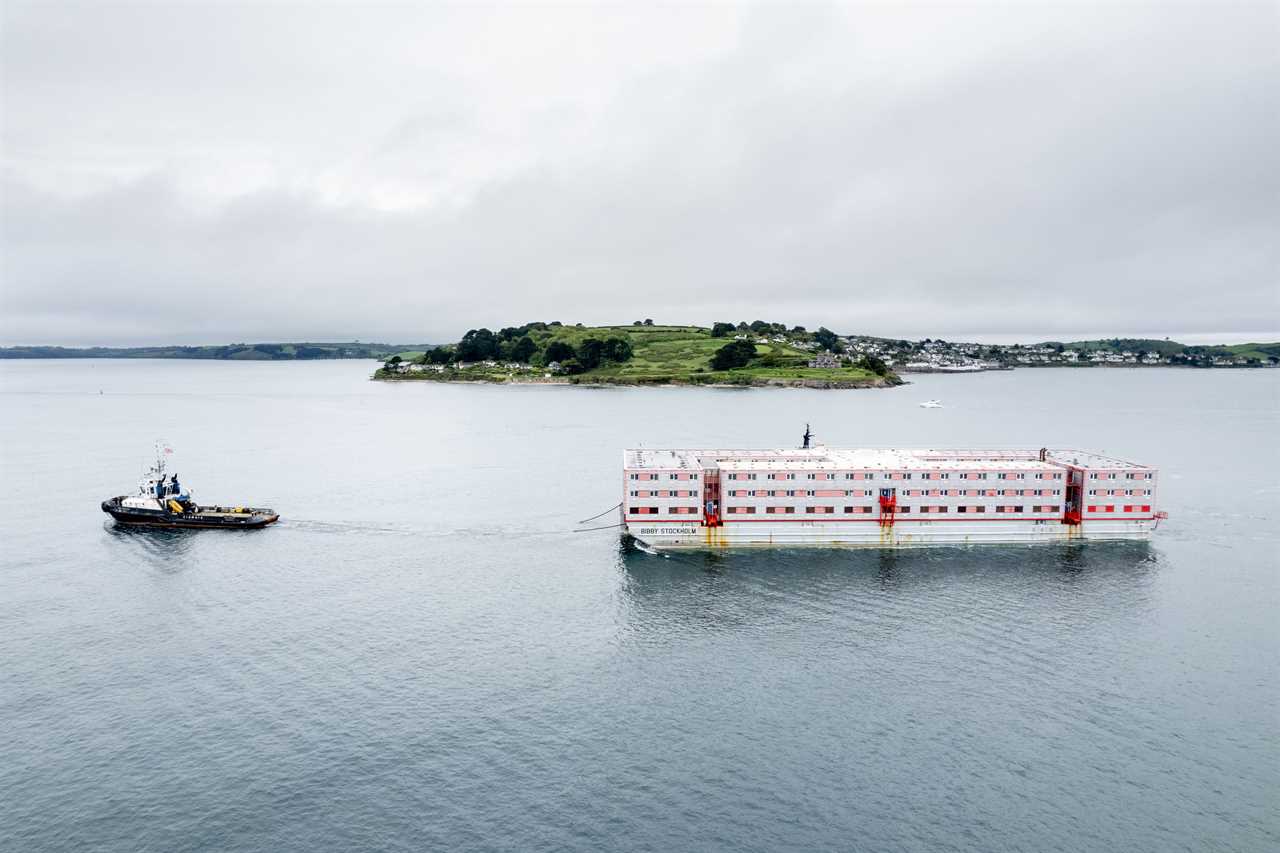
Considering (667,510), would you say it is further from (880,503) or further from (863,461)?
(863,461)

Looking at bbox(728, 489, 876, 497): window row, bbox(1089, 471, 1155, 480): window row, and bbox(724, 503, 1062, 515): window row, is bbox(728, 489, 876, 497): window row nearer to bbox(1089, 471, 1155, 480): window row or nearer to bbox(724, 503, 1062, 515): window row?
bbox(724, 503, 1062, 515): window row

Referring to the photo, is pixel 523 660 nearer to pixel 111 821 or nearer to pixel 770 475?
pixel 111 821

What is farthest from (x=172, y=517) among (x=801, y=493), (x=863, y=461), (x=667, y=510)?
(x=863, y=461)

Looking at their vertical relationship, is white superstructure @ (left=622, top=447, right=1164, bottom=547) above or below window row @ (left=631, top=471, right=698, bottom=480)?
below

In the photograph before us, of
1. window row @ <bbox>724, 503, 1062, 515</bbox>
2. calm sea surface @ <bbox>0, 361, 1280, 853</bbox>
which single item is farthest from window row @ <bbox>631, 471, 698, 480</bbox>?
calm sea surface @ <bbox>0, 361, 1280, 853</bbox>

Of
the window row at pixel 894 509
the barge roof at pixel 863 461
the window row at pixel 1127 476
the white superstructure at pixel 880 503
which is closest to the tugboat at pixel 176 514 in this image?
the white superstructure at pixel 880 503

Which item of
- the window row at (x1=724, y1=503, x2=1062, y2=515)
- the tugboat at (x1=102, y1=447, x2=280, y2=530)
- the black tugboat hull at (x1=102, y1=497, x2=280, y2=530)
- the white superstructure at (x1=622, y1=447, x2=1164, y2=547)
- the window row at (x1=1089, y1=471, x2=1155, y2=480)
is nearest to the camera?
the white superstructure at (x1=622, y1=447, x2=1164, y2=547)

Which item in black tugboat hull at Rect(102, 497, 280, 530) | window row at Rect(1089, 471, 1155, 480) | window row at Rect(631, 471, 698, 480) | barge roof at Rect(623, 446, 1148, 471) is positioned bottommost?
black tugboat hull at Rect(102, 497, 280, 530)

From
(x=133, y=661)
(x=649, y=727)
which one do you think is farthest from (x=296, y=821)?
(x=133, y=661)
